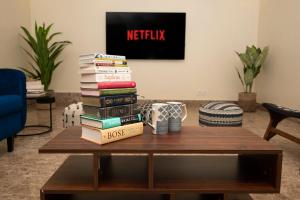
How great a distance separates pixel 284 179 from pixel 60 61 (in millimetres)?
4296

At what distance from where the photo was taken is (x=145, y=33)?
5.02 metres

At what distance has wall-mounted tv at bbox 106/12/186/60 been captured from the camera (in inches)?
196

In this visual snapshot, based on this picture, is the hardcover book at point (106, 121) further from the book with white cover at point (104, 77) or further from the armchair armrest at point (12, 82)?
the armchair armrest at point (12, 82)

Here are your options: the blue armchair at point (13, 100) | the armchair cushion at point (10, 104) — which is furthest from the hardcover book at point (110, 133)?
the blue armchair at point (13, 100)

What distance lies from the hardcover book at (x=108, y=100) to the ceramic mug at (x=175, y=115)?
8.1 inches

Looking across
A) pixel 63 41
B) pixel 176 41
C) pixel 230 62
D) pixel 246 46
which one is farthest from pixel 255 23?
pixel 63 41

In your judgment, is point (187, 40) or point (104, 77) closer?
point (104, 77)

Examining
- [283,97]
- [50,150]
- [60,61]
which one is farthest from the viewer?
[60,61]

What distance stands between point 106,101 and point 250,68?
3.90 meters

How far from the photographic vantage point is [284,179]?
198 centimetres

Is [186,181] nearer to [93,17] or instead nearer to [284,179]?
[284,179]

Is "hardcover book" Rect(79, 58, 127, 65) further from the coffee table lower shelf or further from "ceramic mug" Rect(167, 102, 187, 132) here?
the coffee table lower shelf

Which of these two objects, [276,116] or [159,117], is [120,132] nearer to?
[159,117]

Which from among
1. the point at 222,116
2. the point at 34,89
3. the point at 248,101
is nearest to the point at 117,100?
the point at 222,116
